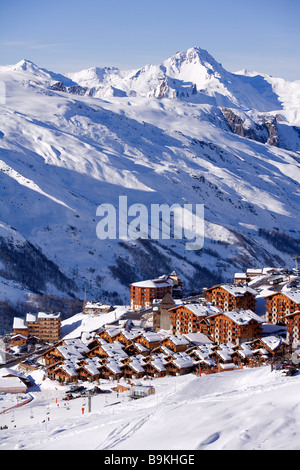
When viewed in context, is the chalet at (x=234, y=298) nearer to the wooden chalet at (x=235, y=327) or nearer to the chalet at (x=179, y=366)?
the wooden chalet at (x=235, y=327)

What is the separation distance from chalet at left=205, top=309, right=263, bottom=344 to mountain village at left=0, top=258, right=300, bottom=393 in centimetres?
10

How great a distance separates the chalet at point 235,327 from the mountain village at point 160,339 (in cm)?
10

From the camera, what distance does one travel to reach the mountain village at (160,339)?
6594cm

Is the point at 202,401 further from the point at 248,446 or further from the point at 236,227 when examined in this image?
the point at 236,227

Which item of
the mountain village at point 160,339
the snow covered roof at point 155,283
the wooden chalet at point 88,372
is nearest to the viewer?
the wooden chalet at point 88,372

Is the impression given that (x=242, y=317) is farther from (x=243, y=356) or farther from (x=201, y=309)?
(x=243, y=356)

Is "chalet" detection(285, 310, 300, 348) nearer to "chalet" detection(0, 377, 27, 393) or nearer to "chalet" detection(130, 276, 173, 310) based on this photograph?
"chalet" detection(0, 377, 27, 393)

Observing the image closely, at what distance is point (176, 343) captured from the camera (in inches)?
2879

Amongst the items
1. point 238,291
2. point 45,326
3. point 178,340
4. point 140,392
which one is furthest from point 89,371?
point 45,326

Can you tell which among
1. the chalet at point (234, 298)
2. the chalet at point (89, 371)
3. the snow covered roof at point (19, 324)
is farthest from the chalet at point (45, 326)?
the chalet at point (89, 371)

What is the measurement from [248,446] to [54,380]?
38.3m

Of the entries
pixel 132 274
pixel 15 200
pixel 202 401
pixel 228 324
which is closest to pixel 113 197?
pixel 15 200

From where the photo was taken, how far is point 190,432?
3328 centimetres

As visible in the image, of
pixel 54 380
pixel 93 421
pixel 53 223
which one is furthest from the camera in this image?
pixel 53 223
